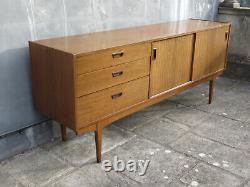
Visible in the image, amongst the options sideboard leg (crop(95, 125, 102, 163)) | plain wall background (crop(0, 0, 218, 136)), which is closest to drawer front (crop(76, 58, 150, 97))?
sideboard leg (crop(95, 125, 102, 163))

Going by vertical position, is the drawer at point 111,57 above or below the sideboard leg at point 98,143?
above

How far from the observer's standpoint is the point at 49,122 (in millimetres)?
2754

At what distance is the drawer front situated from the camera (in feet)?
6.97

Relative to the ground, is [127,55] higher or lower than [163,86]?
higher

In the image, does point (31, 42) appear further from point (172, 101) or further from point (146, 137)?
point (172, 101)

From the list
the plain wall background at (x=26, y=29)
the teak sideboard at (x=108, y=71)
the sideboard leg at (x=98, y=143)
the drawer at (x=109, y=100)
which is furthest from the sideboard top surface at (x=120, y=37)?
the sideboard leg at (x=98, y=143)

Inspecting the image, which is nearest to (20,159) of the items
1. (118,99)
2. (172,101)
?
(118,99)

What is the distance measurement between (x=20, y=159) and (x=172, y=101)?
6.18 ft

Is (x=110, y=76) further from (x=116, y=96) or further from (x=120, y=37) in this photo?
(x=120, y=37)

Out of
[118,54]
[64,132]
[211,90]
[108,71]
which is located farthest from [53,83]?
[211,90]

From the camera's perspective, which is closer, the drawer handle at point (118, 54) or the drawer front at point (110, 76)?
the drawer front at point (110, 76)

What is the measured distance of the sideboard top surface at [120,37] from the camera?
221cm

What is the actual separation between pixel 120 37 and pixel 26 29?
737 millimetres

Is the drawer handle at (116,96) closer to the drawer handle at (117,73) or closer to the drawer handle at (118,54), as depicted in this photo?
the drawer handle at (117,73)
